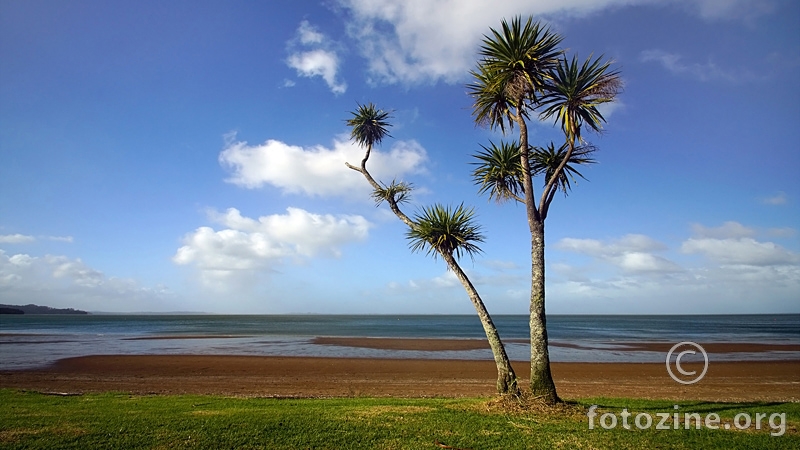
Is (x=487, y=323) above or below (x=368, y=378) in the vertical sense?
above

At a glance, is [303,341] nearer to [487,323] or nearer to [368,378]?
[368,378]

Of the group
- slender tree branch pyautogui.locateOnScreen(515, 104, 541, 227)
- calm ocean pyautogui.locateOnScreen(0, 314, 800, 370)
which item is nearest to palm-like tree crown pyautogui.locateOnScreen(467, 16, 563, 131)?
slender tree branch pyautogui.locateOnScreen(515, 104, 541, 227)

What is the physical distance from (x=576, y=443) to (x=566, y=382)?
42.0ft

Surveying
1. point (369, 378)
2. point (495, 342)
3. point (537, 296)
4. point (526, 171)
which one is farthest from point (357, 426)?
point (369, 378)

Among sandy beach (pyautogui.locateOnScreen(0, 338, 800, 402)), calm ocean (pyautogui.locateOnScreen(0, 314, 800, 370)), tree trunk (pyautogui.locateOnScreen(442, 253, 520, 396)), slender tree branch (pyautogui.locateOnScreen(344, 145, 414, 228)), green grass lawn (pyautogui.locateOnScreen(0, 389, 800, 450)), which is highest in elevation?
slender tree branch (pyautogui.locateOnScreen(344, 145, 414, 228))

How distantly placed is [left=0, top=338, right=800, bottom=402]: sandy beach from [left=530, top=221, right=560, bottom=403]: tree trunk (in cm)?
541

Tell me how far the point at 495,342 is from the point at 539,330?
1.39 metres

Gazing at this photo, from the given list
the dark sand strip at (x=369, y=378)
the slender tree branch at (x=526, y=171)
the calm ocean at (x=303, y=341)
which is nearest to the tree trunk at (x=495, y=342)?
the slender tree branch at (x=526, y=171)

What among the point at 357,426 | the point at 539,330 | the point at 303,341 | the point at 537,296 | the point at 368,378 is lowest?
the point at 303,341

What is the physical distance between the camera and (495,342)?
11.9m

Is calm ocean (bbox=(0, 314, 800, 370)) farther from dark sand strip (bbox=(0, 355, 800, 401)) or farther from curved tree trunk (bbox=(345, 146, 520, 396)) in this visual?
curved tree trunk (bbox=(345, 146, 520, 396))

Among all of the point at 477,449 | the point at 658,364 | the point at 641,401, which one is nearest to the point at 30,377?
the point at 477,449

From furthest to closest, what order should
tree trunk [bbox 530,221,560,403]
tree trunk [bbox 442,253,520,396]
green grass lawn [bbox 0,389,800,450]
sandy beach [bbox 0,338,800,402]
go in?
sandy beach [bbox 0,338,800,402] → tree trunk [bbox 442,253,520,396] → tree trunk [bbox 530,221,560,403] → green grass lawn [bbox 0,389,800,450]

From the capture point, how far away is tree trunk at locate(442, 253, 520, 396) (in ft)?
37.0
